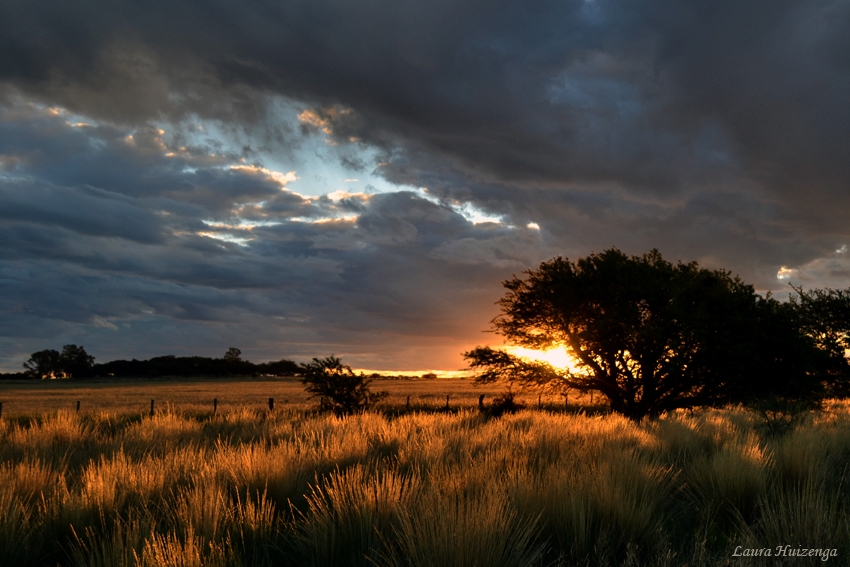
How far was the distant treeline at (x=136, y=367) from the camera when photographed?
378 ft

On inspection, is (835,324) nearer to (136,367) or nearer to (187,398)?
(187,398)

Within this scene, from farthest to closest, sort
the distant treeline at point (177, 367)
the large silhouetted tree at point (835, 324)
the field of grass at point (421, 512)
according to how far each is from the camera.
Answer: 1. the distant treeline at point (177, 367)
2. the large silhouetted tree at point (835, 324)
3. the field of grass at point (421, 512)

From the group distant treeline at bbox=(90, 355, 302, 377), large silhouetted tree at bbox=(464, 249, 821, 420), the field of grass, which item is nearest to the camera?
the field of grass

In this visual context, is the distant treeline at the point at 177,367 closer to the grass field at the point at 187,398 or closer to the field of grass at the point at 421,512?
the grass field at the point at 187,398

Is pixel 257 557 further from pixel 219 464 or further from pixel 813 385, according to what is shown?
pixel 813 385

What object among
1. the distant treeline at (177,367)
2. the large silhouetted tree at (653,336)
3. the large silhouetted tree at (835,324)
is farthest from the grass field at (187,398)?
the distant treeline at (177,367)

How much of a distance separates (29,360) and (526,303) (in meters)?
136

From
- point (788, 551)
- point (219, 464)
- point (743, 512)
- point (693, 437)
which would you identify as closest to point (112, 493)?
point (219, 464)

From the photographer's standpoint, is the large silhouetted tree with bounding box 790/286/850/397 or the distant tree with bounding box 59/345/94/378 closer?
the large silhouetted tree with bounding box 790/286/850/397

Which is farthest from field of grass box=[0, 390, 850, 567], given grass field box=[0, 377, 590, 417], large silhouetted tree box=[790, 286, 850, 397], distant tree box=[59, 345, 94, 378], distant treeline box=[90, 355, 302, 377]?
distant tree box=[59, 345, 94, 378]

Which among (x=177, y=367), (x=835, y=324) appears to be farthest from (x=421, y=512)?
(x=177, y=367)

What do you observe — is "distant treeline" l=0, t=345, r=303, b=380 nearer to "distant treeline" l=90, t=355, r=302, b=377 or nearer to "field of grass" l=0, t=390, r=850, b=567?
"distant treeline" l=90, t=355, r=302, b=377

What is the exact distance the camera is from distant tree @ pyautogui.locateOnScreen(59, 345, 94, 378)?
4776 inches

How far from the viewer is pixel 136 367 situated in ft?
381
